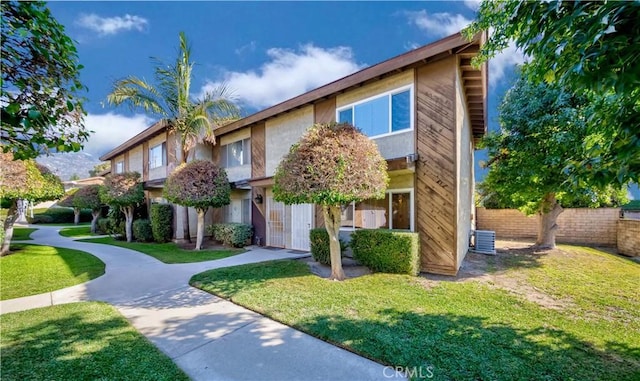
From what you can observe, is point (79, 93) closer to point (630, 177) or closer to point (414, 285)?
point (630, 177)

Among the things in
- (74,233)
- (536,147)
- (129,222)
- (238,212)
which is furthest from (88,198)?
(536,147)

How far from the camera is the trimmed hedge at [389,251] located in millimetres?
7520

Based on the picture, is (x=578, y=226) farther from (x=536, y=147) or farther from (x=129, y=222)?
(x=129, y=222)

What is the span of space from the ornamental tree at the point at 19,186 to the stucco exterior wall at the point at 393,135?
459 inches

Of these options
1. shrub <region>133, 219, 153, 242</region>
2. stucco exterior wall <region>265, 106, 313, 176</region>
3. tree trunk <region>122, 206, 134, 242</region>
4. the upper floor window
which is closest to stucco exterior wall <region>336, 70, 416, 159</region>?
stucco exterior wall <region>265, 106, 313, 176</region>

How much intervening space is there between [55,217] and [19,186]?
83.5ft

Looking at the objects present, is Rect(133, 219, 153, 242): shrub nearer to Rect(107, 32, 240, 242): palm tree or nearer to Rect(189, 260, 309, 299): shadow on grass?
Rect(107, 32, 240, 242): palm tree

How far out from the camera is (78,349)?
3857 millimetres

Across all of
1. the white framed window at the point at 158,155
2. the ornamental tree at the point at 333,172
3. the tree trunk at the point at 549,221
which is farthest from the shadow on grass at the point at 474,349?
the white framed window at the point at 158,155

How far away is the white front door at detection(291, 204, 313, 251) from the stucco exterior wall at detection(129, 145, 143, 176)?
45.8 ft

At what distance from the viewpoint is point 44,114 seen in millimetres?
2762

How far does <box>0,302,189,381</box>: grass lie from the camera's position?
10.9 ft

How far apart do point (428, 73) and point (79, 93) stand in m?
7.97

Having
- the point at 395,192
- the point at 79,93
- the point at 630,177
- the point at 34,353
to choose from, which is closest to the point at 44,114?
the point at 79,93
